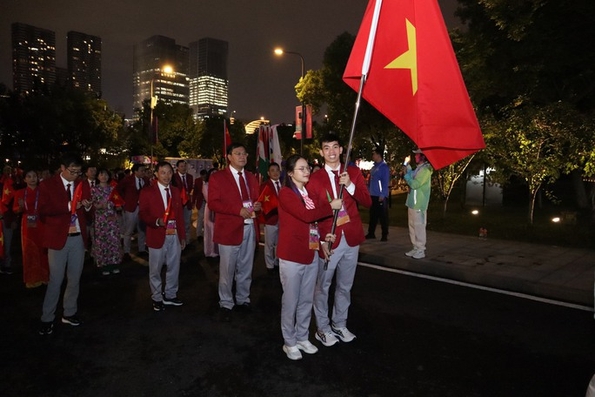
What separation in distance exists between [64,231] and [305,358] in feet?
9.51

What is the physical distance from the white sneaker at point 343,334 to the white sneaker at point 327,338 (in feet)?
0.26

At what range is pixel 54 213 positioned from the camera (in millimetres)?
4742

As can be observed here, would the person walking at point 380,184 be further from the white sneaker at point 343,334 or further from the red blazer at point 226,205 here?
the white sneaker at point 343,334

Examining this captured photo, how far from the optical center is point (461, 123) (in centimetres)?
367

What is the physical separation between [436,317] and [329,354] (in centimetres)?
171

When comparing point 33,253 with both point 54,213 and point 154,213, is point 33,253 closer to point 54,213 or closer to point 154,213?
point 54,213

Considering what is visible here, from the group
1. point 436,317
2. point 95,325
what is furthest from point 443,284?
point 95,325

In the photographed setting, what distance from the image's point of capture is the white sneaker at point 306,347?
4.23m

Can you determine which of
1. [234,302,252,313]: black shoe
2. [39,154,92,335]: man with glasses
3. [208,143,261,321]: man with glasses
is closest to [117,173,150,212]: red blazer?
[39,154,92,335]: man with glasses


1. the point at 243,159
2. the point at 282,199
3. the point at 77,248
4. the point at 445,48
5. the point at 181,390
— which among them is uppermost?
the point at 445,48

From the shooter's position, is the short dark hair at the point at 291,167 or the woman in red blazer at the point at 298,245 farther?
the short dark hair at the point at 291,167

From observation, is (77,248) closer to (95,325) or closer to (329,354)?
(95,325)

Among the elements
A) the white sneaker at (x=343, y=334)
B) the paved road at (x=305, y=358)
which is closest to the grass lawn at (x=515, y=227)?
the paved road at (x=305, y=358)

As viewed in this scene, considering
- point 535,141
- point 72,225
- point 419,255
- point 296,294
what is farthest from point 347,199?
point 535,141
